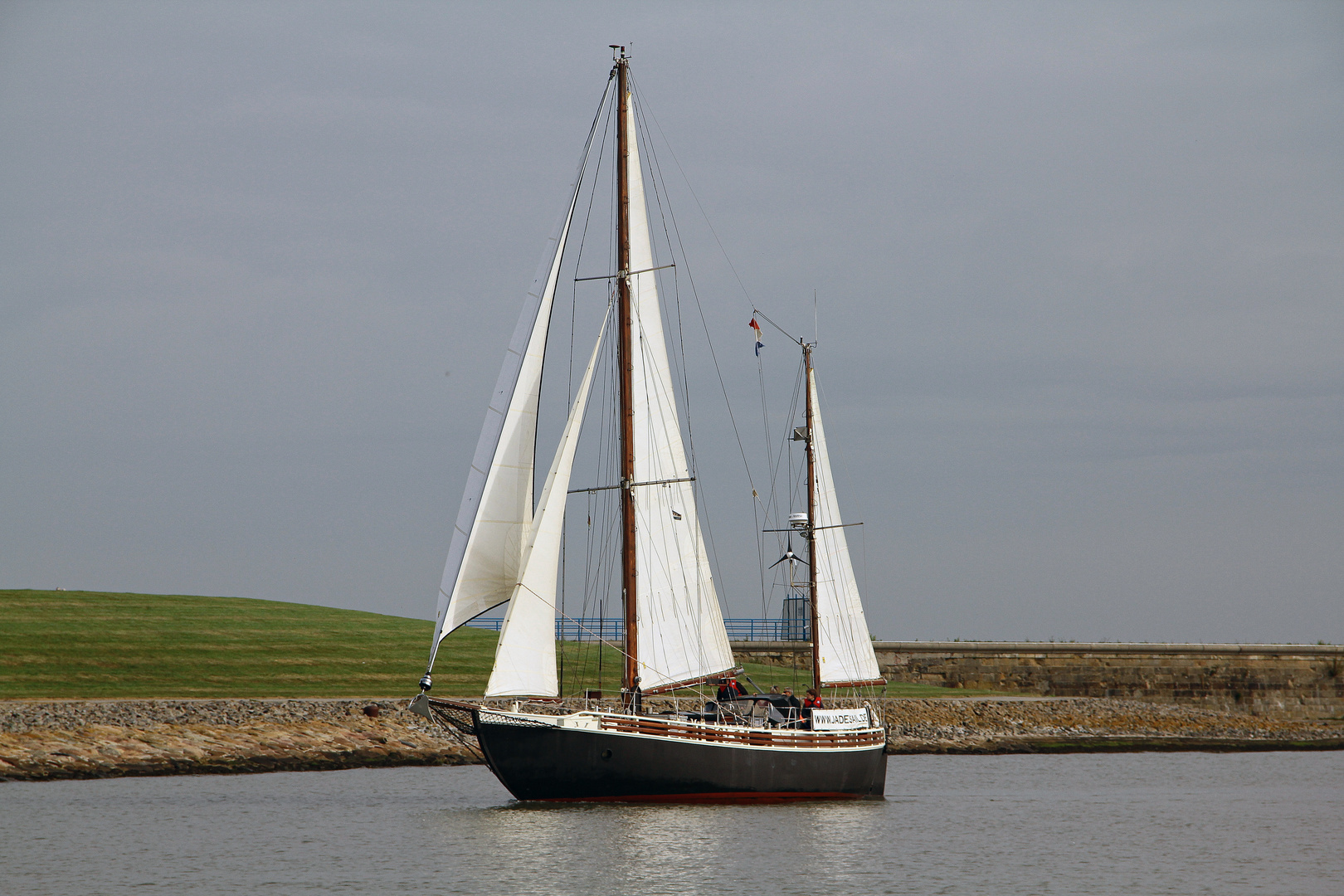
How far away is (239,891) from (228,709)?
812 inches

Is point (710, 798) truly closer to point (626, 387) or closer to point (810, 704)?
point (810, 704)

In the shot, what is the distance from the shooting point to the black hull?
29906 millimetres

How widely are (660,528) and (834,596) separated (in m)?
7.76

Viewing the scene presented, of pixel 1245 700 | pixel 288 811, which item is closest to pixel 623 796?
pixel 288 811

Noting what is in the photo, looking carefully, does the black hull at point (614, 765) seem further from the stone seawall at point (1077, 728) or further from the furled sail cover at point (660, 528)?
the stone seawall at point (1077, 728)

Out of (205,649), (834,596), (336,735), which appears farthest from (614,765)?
(205,649)

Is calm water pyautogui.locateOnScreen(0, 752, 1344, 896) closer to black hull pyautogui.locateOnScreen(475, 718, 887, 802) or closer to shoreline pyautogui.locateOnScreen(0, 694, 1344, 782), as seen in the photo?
black hull pyautogui.locateOnScreen(475, 718, 887, 802)

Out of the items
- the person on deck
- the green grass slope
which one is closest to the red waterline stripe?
the person on deck

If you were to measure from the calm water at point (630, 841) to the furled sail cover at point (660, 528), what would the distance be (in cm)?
366

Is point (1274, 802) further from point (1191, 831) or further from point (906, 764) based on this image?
point (906, 764)

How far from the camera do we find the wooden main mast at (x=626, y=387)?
3219cm

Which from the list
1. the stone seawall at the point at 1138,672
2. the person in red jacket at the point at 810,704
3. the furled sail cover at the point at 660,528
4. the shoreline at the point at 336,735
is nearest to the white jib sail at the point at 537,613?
Answer: the furled sail cover at the point at 660,528

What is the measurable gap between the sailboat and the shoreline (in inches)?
149

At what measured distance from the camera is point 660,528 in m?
33.0
